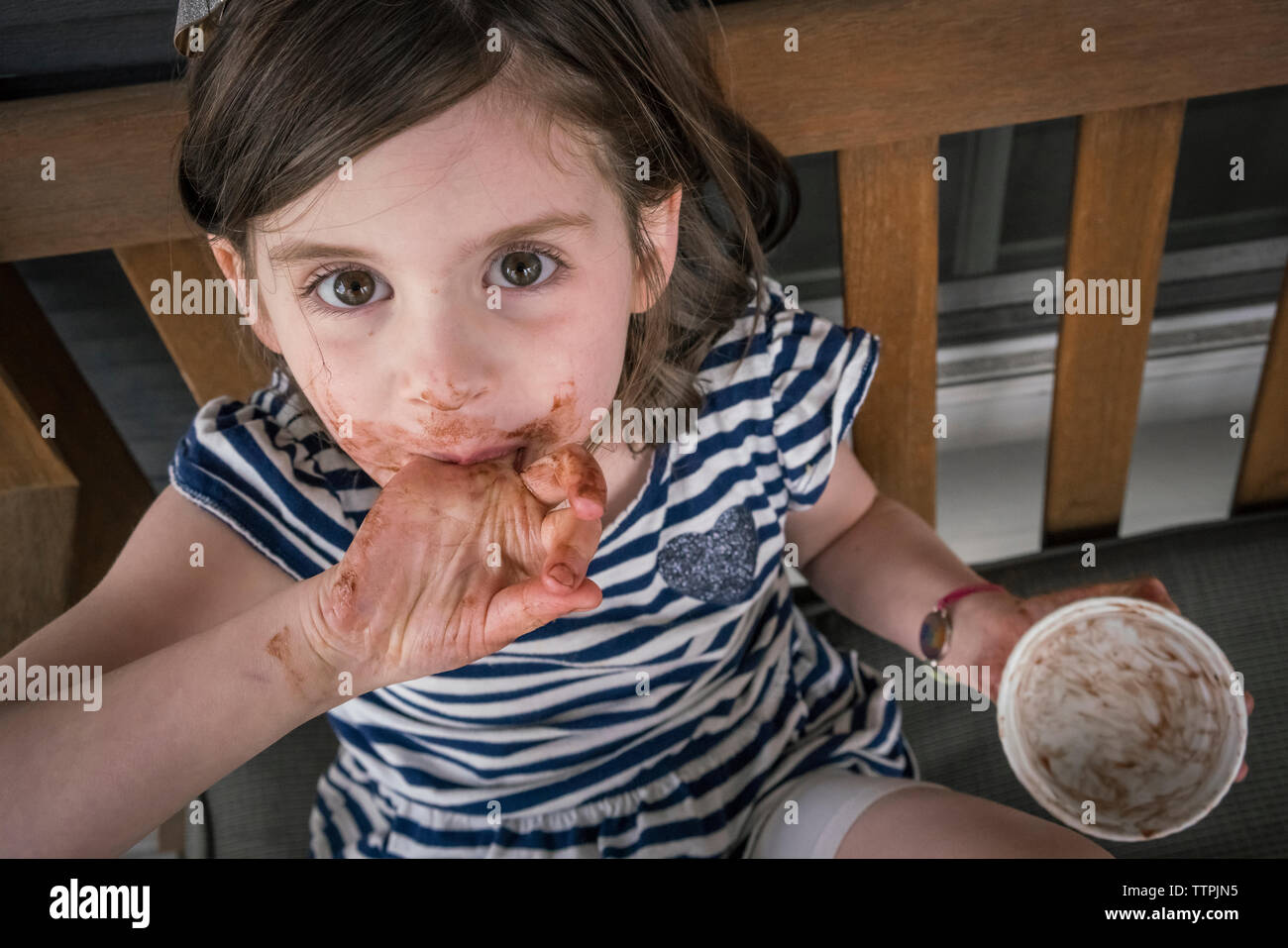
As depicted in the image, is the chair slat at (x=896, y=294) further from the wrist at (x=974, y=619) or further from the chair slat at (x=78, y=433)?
the chair slat at (x=78, y=433)

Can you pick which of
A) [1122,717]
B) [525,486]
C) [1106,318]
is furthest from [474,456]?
[1106,318]

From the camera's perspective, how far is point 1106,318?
99 cm

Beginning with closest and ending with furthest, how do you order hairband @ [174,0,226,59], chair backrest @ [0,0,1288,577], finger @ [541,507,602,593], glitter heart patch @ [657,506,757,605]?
finger @ [541,507,602,593]
hairband @ [174,0,226,59]
chair backrest @ [0,0,1288,577]
glitter heart patch @ [657,506,757,605]

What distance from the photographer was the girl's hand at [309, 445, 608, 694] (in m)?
0.59

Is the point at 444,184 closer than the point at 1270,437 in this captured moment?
Yes

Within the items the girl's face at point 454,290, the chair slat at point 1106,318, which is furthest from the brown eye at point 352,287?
the chair slat at point 1106,318

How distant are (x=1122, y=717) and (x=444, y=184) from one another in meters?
0.64

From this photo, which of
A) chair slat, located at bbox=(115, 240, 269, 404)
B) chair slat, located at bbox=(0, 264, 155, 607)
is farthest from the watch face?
chair slat, located at bbox=(0, 264, 155, 607)

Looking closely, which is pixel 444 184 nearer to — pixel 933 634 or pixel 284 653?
pixel 284 653

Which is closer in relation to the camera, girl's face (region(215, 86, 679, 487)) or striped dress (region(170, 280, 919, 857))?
girl's face (region(215, 86, 679, 487))

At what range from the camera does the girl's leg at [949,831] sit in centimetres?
74

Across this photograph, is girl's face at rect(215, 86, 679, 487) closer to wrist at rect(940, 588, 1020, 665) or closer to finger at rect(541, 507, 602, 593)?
finger at rect(541, 507, 602, 593)

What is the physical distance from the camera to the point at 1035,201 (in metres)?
1.25

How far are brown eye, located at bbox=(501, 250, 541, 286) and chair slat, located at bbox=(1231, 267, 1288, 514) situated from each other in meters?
0.78
